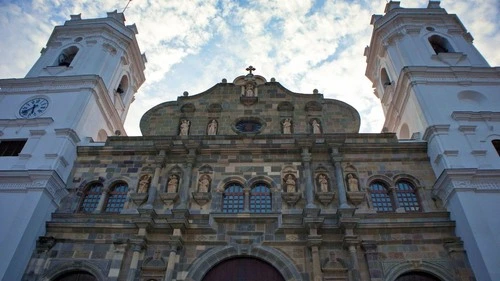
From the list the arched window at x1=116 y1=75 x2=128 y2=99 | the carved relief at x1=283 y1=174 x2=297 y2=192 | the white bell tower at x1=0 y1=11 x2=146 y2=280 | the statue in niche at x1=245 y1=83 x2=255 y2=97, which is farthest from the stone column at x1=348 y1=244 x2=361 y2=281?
the arched window at x1=116 y1=75 x2=128 y2=99

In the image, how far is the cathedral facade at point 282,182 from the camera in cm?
1322

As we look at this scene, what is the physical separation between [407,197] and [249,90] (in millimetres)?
9084

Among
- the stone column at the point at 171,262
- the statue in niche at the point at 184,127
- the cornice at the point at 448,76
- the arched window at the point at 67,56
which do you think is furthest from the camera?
the arched window at the point at 67,56

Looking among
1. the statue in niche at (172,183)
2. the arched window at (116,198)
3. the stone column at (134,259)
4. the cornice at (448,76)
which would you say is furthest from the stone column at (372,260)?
the arched window at (116,198)

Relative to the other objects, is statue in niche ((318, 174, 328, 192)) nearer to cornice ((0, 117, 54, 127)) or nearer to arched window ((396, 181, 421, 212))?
arched window ((396, 181, 421, 212))

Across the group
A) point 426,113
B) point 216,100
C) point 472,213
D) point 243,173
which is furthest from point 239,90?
point 472,213

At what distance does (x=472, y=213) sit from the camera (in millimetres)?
13133

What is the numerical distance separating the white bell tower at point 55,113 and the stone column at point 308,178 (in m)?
9.61

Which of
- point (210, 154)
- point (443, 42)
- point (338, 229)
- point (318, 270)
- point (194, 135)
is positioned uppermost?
point (443, 42)

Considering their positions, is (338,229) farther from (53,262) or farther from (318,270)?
(53,262)

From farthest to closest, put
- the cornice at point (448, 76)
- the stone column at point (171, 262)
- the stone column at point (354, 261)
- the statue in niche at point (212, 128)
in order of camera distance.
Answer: the cornice at point (448, 76)
the statue in niche at point (212, 128)
the stone column at point (171, 262)
the stone column at point (354, 261)

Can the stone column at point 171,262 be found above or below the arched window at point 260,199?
below

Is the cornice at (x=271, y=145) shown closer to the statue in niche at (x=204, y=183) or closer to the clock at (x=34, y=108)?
the statue in niche at (x=204, y=183)

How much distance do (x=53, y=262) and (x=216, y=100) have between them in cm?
1015
